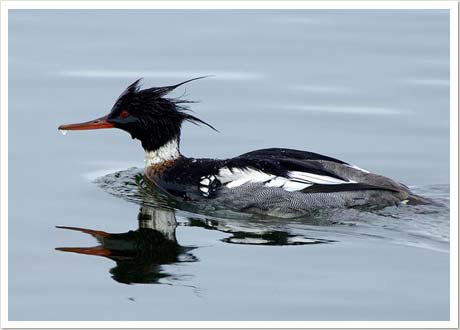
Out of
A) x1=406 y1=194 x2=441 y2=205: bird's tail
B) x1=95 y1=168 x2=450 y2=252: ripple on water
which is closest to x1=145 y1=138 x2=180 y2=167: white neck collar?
x1=95 y1=168 x2=450 y2=252: ripple on water

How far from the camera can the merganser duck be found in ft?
33.7

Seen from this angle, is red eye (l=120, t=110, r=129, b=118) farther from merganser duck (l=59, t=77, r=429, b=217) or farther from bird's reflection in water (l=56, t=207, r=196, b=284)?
bird's reflection in water (l=56, t=207, r=196, b=284)

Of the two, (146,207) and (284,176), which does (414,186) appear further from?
(146,207)

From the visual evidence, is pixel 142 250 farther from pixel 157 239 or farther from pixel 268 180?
pixel 268 180

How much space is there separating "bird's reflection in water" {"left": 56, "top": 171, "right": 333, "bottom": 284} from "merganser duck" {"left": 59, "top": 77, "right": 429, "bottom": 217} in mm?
303

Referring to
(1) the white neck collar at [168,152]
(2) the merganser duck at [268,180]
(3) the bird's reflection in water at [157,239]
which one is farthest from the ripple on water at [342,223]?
(1) the white neck collar at [168,152]

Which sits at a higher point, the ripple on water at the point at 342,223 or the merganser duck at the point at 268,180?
the merganser duck at the point at 268,180

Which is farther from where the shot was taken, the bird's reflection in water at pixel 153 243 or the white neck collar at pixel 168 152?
the white neck collar at pixel 168 152

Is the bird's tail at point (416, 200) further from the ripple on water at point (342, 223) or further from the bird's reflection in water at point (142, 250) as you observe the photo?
the bird's reflection in water at point (142, 250)

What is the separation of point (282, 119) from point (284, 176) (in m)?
2.41

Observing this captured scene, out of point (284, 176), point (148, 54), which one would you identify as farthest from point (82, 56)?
point (284, 176)

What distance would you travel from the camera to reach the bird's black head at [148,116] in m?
11.0

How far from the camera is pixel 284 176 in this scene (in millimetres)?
10375

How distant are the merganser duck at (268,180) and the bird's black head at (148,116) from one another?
1 centimetres
